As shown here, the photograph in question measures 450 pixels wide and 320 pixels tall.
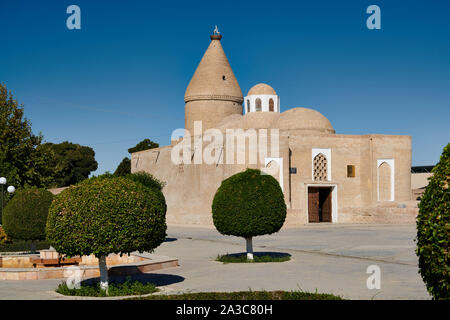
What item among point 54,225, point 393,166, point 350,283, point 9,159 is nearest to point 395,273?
point 350,283

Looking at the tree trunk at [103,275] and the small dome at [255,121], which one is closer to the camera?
the tree trunk at [103,275]

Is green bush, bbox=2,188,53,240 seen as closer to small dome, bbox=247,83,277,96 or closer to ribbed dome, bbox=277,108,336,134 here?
ribbed dome, bbox=277,108,336,134

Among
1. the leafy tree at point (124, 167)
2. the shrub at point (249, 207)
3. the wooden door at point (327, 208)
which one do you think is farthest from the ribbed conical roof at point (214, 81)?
the shrub at point (249, 207)

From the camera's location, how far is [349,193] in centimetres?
3238

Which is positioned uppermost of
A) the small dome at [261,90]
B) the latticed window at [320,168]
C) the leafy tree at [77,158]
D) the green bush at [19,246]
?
the small dome at [261,90]

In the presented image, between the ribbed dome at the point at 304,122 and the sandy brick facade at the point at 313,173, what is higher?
the ribbed dome at the point at 304,122

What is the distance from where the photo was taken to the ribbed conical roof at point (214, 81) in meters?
38.1

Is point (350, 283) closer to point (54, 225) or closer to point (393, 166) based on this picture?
point (54, 225)

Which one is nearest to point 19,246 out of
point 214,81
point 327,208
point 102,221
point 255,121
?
point 102,221

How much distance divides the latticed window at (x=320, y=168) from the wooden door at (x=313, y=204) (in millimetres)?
782

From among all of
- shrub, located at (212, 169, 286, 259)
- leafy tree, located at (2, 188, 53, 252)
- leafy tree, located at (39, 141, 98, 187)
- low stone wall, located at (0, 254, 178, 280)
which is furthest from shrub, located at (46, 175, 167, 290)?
leafy tree, located at (39, 141, 98, 187)

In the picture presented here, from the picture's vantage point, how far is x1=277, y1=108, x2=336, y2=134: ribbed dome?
110 feet

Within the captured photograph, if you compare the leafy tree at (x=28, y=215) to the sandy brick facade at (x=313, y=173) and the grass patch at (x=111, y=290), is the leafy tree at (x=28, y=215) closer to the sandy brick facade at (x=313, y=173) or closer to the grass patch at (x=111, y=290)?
the grass patch at (x=111, y=290)

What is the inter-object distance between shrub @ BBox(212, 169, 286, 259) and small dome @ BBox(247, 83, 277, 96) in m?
25.1
